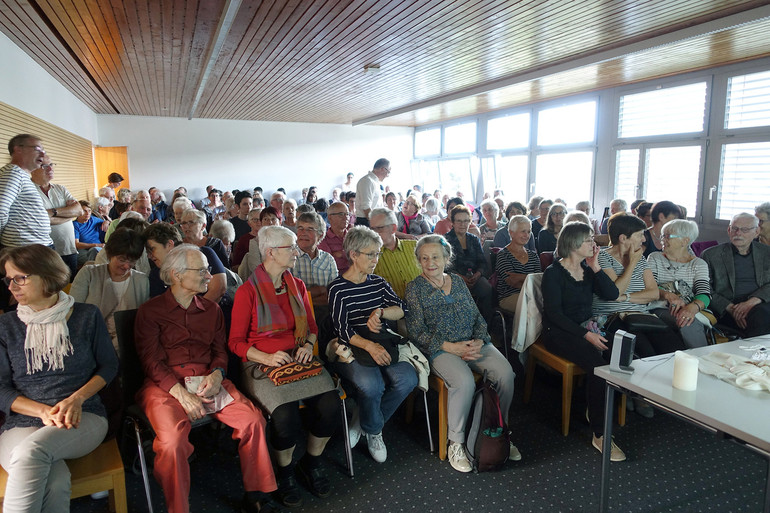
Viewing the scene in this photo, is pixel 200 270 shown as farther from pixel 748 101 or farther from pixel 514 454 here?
pixel 748 101

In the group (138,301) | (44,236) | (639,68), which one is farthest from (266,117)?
(138,301)

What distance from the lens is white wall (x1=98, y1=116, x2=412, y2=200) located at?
12180mm

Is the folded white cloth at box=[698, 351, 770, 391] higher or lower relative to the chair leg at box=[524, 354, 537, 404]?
higher

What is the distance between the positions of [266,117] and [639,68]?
29.3 feet

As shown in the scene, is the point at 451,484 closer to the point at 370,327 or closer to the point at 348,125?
the point at 370,327

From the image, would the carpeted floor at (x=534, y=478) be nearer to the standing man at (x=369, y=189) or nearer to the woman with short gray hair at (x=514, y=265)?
the woman with short gray hair at (x=514, y=265)

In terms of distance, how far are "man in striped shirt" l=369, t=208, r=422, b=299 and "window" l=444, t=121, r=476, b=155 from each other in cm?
947

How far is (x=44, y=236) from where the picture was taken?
3.59m

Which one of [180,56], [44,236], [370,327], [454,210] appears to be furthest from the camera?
[180,56]

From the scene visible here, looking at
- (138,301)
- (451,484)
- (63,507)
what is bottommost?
(451,484)

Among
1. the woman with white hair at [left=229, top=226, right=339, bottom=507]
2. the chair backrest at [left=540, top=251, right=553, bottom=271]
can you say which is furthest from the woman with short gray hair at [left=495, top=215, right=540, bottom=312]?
the woman with white hair at [left=229, top=226, right=339, bottom=507]

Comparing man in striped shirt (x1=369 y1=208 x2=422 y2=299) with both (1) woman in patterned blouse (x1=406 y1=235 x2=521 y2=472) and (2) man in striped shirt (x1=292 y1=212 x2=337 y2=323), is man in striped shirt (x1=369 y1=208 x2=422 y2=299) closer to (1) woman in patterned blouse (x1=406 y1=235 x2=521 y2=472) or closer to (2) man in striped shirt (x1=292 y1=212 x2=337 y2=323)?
(2) man in striped shirt (x1=292 y1=212 x2=337 y2=323)

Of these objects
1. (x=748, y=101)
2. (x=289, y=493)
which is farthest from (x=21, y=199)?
(x=748, y=101)

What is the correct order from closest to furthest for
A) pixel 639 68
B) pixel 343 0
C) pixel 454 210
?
pixel 343 0 < pixel 454 210 < pixel 639 68
